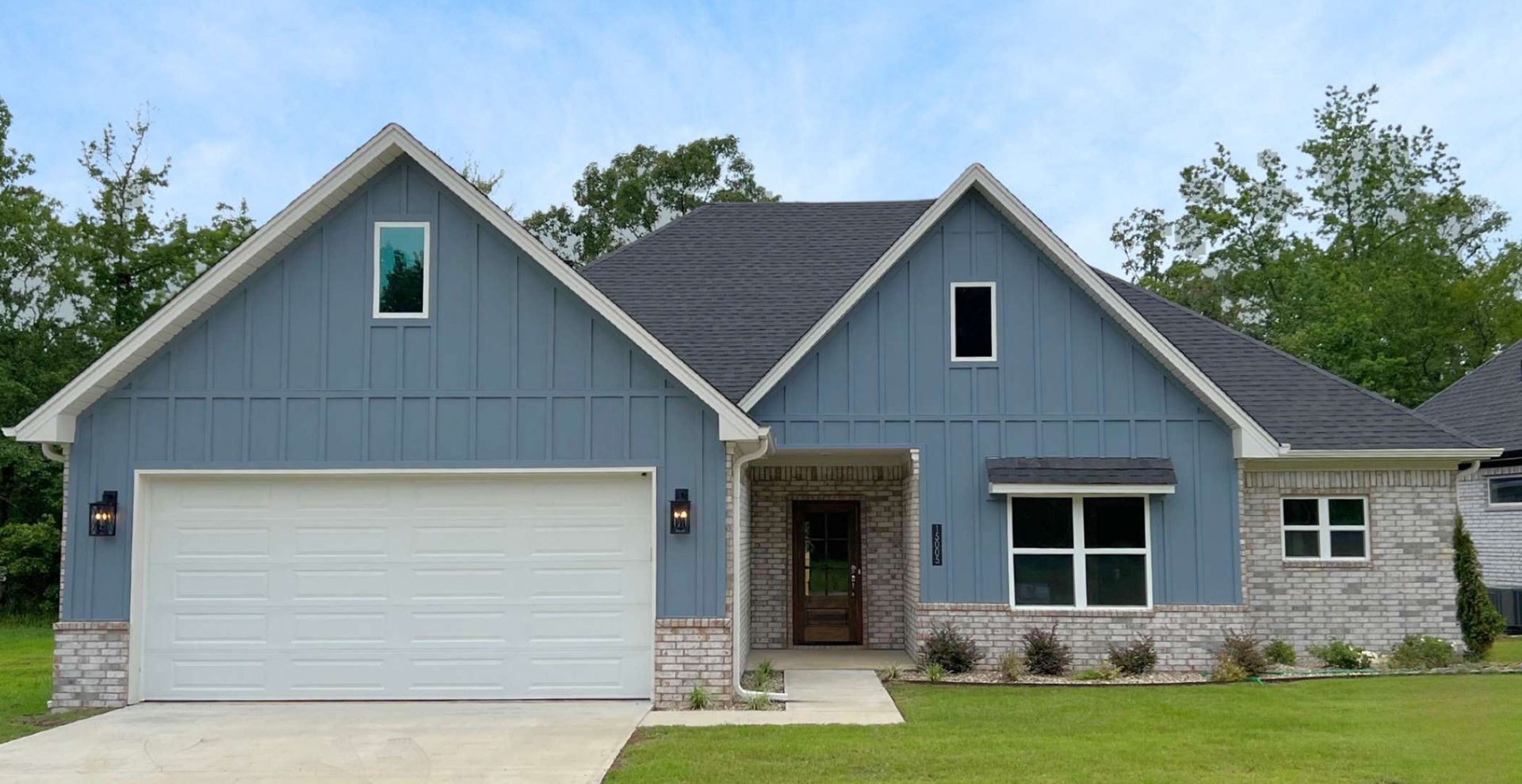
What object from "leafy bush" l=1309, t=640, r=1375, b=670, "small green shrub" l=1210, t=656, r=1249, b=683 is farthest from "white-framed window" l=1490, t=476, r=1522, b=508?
"small green shrub" l=1210, t=656, r=1249, b=683

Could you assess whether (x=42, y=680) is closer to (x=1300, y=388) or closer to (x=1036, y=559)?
(x=1036, y=559)

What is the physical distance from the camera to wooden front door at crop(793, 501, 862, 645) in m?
15.9

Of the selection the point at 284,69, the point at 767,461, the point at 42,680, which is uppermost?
the point at 284,69

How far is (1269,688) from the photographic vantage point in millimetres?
12172

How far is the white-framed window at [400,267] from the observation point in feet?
37.4

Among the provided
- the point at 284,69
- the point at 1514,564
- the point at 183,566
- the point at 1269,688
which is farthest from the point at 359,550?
the point at 1514,564

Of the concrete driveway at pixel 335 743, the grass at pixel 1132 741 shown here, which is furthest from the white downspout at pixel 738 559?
the grass at pixel 1132 741

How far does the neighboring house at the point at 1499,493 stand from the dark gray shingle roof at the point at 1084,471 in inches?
310

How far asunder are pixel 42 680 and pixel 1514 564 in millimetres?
22191

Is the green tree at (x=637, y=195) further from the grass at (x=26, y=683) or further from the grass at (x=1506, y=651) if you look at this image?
the grass at (x=1506, y=651)

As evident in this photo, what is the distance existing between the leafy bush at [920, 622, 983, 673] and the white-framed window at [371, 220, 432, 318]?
688cm

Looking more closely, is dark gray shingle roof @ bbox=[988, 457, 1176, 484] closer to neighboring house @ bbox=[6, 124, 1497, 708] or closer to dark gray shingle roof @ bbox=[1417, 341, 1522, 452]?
neighboring house @ bbox=[6, 124, 1497, 708]

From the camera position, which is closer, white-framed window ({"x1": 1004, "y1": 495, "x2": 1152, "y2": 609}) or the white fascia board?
the white fascia board

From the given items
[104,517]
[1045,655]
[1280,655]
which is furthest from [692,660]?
[1280,655]
